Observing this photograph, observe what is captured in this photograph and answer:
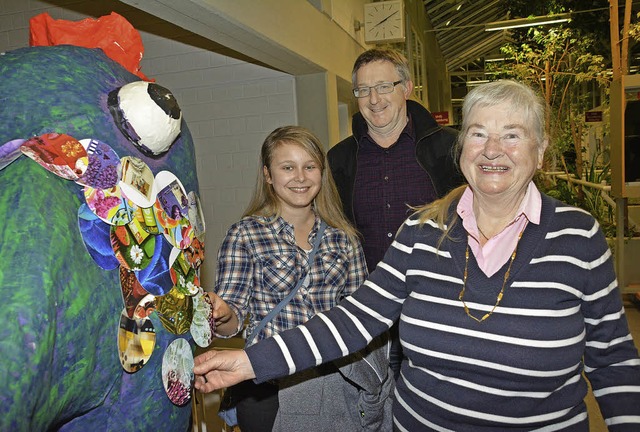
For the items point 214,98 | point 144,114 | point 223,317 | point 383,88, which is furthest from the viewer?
point 214,98

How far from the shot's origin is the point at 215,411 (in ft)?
11.1

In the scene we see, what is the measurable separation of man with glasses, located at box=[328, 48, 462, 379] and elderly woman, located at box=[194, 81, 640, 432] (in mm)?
577

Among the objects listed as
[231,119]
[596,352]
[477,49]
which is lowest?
[596,352]

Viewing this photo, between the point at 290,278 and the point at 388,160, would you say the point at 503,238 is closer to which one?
the point at 290,278

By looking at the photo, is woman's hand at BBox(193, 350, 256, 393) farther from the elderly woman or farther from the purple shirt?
the purple shirt

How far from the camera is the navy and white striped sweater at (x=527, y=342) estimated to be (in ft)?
4.00

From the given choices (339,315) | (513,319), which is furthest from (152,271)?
(513,319)

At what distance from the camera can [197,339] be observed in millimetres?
1204

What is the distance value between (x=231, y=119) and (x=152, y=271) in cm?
378

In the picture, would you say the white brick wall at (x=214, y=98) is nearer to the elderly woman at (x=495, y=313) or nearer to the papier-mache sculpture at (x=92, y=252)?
the elderly woman at (x=495, y=313)

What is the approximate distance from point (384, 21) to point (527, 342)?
6214 millimetres

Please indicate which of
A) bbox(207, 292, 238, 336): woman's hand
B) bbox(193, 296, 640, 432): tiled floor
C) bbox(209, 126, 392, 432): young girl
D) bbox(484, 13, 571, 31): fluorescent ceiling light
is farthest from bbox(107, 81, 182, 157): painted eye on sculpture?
bbox(484, 13, 571, 31): fluorescent ceiling light

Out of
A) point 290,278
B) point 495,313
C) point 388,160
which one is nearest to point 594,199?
point 388,160

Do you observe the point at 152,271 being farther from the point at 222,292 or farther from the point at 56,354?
the point at 222,292
